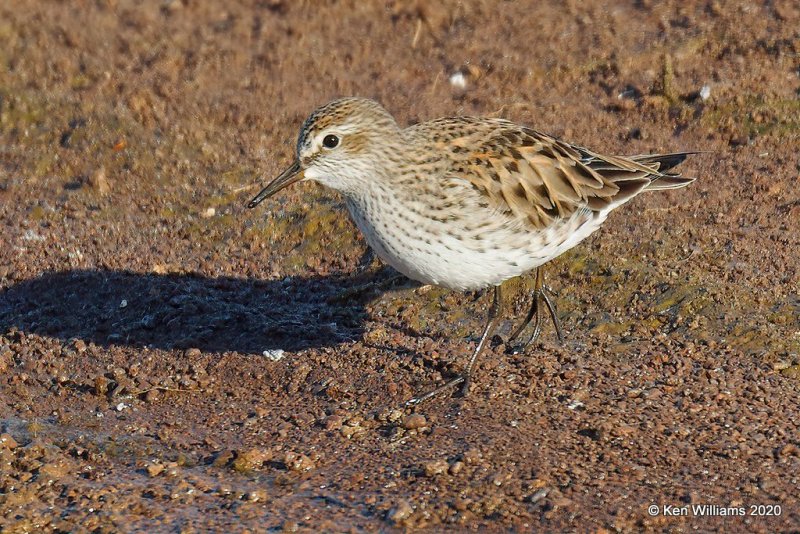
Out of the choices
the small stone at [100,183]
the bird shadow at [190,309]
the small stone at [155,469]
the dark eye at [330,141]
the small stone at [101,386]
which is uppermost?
the dark eye at [330,141]

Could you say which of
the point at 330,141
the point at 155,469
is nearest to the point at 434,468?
the point at 155,469

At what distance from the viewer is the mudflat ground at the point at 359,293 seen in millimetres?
6199

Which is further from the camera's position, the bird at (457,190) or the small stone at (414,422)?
the bird at (457,190)

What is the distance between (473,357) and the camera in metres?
7.26

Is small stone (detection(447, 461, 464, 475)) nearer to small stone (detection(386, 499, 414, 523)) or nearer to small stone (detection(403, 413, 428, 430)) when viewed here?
small stone (detection(386, 499, 414, 523))

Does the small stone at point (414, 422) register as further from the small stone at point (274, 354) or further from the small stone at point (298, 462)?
the small stone at point (274, 354)

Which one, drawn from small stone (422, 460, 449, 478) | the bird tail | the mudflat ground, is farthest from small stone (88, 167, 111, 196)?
small stone (422, 460, 449, 478)

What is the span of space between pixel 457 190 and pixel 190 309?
7.96 ft

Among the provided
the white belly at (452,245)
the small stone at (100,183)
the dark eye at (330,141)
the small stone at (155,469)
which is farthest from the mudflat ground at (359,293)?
the dark eye at (330,141)

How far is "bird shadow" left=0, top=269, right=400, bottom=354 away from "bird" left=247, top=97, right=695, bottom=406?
109cm

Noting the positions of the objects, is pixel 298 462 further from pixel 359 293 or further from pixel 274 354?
pixel 359 293

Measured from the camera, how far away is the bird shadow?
26.5 ft

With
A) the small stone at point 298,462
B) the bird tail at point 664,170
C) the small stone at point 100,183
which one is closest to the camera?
the small stone at point 298,462

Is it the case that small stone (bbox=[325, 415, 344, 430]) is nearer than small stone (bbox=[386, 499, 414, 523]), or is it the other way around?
small stone (bbox=[386, 499, 414, 523])
